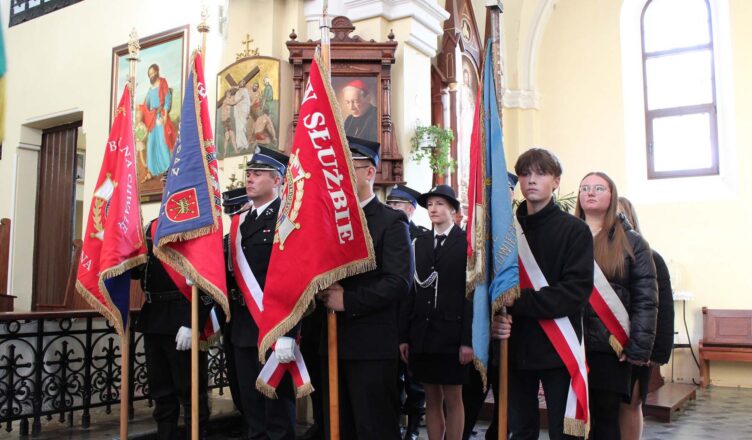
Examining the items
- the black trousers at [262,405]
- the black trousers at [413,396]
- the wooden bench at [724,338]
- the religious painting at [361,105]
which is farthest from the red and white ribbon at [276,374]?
the wooden bench at [724,338]

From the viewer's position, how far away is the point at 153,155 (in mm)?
6922

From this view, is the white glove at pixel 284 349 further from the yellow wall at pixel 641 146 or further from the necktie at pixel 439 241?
the yellow wall at pixel 641 146

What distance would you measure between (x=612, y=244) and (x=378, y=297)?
1.12m

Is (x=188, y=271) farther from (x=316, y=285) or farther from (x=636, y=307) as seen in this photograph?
(x=636, y=307)

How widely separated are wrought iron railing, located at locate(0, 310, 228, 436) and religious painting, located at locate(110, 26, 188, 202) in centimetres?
232

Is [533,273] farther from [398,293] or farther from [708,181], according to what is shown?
[708,181]

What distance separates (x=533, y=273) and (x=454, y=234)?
3.09 feet

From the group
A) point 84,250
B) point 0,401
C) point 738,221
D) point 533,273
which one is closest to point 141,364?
point 0,401

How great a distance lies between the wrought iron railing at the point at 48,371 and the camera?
4.24 m

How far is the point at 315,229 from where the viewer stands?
276 cm

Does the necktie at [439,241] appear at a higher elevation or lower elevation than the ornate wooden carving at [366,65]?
lower

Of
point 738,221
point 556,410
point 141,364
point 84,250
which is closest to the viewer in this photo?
point 556,410

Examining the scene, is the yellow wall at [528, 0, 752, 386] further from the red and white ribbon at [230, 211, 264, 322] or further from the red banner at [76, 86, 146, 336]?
the red banner at [76, 86, 146, 336]

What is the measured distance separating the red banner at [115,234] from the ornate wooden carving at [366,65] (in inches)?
76.3
